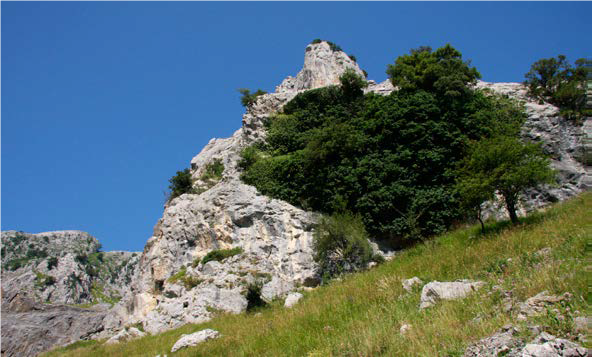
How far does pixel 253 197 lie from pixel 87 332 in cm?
2106

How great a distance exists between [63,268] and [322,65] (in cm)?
6131

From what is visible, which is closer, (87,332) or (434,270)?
(434,270)

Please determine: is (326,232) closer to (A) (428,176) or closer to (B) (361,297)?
(A) (428,176)

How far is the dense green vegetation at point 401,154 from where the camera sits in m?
23.9

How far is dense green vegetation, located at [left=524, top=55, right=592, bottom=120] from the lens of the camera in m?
26.6

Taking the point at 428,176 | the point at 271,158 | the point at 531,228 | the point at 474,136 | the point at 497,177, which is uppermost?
the point at 271,158

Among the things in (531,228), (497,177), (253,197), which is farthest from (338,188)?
(531,228)

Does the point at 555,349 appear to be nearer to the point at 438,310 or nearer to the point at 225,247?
the point at 438,310

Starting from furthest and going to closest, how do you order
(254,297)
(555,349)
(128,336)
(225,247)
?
(225,247) → (128,336) → (254,297) → (555,349)

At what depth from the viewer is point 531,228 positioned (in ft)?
45.5

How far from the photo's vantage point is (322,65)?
2036 inches

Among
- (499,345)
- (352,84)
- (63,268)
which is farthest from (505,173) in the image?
(63,268)

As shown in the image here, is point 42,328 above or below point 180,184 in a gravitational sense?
below

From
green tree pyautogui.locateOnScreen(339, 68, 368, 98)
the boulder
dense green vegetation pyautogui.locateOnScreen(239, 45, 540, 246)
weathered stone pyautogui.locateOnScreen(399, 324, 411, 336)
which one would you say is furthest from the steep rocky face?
the boulder
